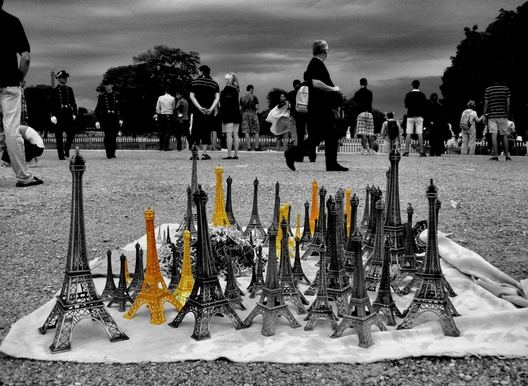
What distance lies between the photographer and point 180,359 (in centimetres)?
336

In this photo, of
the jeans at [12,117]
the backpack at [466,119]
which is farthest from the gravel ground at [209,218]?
the backpack at [466,119]

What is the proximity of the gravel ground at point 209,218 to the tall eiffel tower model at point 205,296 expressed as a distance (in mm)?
382

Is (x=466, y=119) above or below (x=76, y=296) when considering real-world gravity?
above

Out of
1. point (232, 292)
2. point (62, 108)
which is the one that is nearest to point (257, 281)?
point (232, 292)

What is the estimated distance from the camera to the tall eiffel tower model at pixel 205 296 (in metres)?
3.65

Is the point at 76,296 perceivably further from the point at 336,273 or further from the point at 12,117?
the point at 12,117

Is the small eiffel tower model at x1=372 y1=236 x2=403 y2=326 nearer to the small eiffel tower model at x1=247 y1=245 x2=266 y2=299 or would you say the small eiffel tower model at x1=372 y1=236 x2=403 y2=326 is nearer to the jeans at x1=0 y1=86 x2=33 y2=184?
the small eiffel tower model at x1=247 y1=245 x2=266 y2=299

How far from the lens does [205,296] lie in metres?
3.72

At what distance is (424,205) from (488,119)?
952 centimetres

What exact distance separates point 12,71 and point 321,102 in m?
6.15

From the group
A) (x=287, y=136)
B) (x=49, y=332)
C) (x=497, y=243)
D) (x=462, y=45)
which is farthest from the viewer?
(x=462, y=45)

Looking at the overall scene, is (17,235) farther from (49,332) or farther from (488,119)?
(488,119)

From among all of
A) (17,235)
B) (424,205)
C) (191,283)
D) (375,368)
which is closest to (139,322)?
(191,283)

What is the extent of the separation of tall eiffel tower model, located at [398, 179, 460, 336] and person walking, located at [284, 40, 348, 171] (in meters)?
8.17
